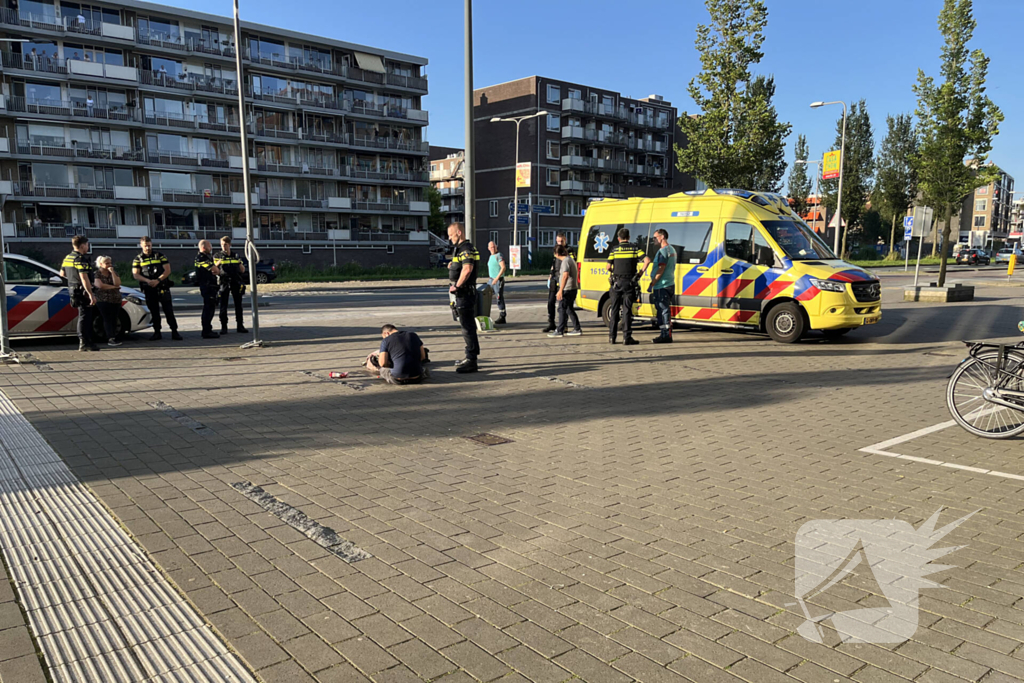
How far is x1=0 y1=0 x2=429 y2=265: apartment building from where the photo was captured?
43750 mm

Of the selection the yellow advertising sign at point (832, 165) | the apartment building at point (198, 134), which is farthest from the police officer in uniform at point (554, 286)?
the apartment building at point (198, 134)

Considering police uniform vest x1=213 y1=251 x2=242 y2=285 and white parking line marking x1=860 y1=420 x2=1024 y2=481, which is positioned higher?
police uniform vest x1=213 y1=251 x2=242 y2=285

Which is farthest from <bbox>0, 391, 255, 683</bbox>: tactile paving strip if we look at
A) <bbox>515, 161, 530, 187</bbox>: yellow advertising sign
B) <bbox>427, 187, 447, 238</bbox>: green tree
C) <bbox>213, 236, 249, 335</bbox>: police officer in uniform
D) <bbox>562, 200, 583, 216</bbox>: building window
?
<bbox>427, 187, 447, 238</bbox>: green tree

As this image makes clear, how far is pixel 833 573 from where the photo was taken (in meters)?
3.70

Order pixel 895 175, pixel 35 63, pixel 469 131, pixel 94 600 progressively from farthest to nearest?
pixel 895 175
pixel 35 63
pixel 469 131
pixel 94 600

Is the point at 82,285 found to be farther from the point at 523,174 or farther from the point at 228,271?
the point at 523,174

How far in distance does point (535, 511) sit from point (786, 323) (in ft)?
30.8

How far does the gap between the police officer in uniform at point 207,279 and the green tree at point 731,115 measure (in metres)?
20.7

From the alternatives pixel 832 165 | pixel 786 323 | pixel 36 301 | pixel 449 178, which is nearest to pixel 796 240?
pixel 786 323

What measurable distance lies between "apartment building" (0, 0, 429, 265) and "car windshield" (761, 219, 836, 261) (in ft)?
108

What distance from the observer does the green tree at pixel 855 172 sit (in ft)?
186

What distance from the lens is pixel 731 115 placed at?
27.8 metres

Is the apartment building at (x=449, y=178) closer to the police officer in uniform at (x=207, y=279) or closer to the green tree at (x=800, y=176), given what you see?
the green tree at (x=800, y=176)

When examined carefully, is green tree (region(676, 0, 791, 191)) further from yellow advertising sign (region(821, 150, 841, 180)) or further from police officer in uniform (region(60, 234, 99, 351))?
police officer in uniform (region(60, 234, 99, 351))
